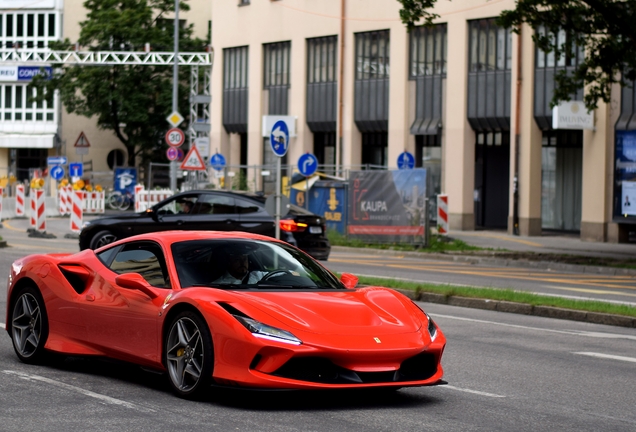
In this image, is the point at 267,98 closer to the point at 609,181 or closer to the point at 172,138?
the point at 172,138

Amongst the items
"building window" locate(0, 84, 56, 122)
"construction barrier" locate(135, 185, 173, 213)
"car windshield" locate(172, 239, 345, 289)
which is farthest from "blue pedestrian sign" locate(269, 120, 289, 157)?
"building window" locate(0, 84, 56, 122)

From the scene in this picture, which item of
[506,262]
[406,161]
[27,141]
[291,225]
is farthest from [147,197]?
[27,141]

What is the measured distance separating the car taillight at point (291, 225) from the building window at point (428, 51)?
20.6 meters

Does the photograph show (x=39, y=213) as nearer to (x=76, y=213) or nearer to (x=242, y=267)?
(x=76, y=213)

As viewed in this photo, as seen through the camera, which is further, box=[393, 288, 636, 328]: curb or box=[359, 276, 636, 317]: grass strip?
box=[359, 276, 636, 317]: grass strip

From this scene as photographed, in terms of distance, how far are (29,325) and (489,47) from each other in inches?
1261

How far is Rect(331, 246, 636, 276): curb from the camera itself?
2536cm

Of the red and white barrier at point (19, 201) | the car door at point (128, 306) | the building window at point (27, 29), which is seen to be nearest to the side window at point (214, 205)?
the car door at point (128, 306)

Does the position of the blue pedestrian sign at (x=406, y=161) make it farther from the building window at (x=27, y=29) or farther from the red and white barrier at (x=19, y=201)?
the building window at (x=27, y=29)

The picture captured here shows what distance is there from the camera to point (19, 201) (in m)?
45.0

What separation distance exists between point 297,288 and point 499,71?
31976 mm

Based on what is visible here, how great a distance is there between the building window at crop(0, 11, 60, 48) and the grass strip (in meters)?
57.9

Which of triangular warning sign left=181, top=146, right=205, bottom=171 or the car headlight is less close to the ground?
triangular warning sign left=181, top=146, right=205, bottom=171

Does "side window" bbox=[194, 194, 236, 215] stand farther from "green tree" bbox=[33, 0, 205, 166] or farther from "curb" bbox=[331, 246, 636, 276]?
"green tree" bbox=[33, 0, 205, 166]
